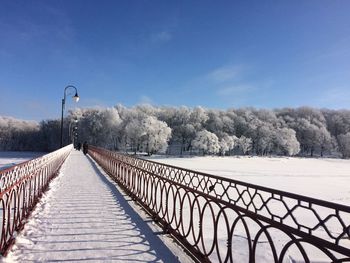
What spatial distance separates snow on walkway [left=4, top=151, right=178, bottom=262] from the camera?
183 inches

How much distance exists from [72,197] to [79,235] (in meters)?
4.04

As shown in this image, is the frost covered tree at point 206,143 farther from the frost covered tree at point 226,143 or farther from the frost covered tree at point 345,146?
the frost covered tree at point 345,146

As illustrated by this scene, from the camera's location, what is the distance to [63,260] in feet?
14.6

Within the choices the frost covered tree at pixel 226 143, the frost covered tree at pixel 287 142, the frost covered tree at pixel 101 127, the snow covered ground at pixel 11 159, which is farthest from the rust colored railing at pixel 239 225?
the frost covered tree at pixel 287 142

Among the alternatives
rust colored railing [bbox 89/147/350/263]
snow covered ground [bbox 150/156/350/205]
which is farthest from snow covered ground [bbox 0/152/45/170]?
rust colored railing [bbox 89/147/350/263]

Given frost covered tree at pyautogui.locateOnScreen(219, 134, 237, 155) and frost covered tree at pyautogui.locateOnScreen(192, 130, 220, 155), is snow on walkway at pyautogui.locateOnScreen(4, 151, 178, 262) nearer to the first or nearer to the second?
frost covered tree at pyautogui.locateOnScreen(192, 130, 220, 155)

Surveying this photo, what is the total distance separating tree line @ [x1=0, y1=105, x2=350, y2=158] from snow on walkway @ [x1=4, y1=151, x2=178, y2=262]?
→ 7330cm

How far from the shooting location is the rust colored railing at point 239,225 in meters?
2.71

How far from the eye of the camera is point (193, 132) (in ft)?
321

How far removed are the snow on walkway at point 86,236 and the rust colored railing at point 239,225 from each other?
1.76 ft

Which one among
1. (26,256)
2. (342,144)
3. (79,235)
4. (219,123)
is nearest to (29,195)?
(79,235)

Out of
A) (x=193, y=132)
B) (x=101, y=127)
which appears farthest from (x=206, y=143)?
(x=101, y=127)

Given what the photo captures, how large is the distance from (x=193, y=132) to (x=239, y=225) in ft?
290

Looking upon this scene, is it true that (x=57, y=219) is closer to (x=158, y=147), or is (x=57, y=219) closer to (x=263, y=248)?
(x=263, y=248)
